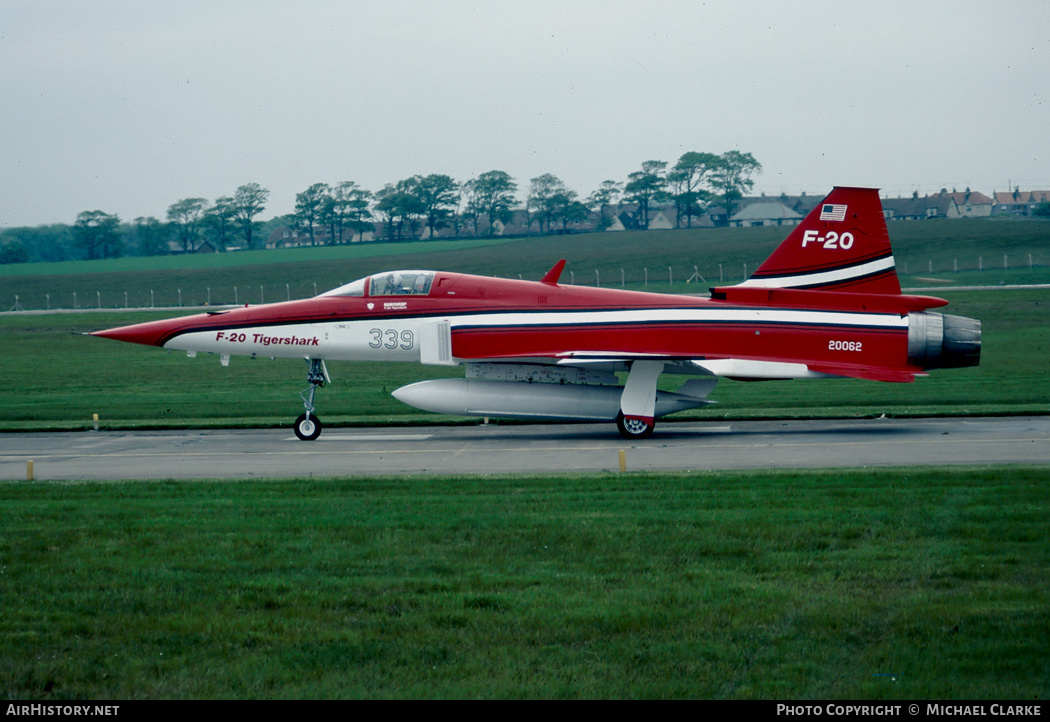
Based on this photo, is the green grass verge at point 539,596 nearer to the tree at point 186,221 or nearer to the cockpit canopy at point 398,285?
the cockpit canopy at point 398,285

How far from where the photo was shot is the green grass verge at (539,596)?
612 centimetres

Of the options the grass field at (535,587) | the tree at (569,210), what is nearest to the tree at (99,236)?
the tree at (569,210)

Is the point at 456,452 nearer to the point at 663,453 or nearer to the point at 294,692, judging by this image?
the point at 663,453

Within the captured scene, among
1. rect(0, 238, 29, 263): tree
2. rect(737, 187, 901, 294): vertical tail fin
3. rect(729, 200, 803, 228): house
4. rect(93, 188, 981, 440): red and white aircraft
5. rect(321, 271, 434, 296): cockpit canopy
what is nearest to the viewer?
rect(93, 188, 981, 440): red and white aircraft

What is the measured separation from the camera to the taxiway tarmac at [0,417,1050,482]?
15.8m

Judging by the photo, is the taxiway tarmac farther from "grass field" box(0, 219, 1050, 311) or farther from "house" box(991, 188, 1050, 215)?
"house" box(991, 188, 1050, 215)

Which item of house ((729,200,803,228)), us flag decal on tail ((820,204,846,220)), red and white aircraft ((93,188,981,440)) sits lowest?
red and white aircraft ((93,188,981,440))

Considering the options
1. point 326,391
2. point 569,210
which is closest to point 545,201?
point 569,210

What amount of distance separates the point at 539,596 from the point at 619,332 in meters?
12.3

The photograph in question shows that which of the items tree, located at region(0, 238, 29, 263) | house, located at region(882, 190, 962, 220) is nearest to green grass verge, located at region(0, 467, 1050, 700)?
tree, located at region(0, 238, 29, 263)

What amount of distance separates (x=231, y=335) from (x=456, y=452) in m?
5.75

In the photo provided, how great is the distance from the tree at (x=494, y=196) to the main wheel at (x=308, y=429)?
274 feet

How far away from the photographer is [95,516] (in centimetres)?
1124

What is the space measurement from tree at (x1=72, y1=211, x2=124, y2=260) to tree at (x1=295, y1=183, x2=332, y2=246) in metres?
17.4
